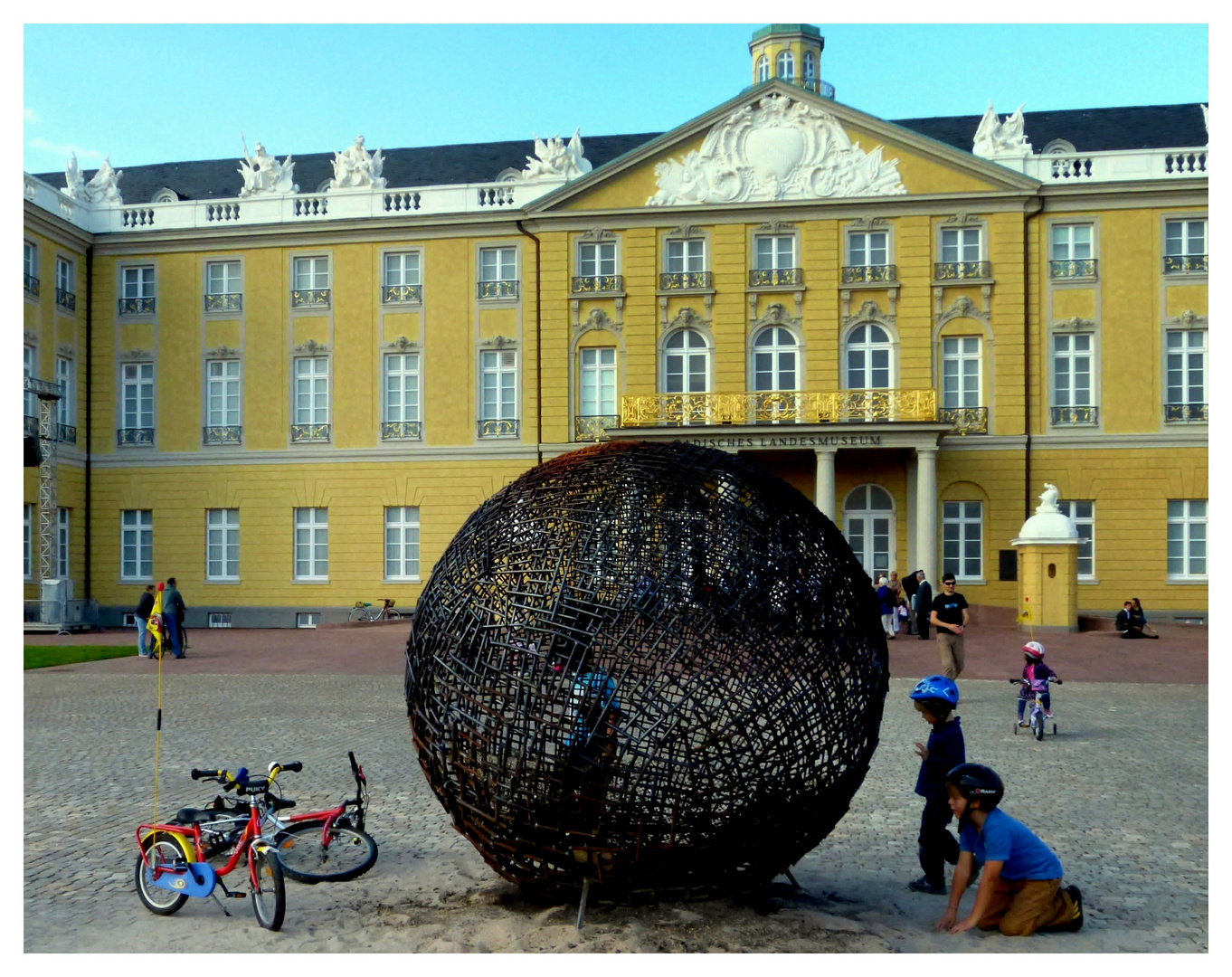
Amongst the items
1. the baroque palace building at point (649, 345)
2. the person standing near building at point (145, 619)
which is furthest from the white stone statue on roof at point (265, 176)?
the person standing near building at point (145, 619)

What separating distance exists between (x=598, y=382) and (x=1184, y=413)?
15.7 metres

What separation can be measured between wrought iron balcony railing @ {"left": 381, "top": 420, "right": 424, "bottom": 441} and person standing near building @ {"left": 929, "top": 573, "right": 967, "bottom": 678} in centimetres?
2279

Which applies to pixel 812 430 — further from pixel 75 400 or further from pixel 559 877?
pixel 559 877

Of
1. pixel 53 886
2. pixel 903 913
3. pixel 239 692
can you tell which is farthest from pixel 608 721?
pixel 239 692

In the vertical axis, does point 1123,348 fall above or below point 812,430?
above

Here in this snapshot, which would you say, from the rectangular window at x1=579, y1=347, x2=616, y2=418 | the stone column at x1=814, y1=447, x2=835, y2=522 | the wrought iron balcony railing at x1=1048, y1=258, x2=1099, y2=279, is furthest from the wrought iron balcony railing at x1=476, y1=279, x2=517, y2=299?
the wrought iron balcony railing at x1=1048, y1=258, x2=1099, y2=279

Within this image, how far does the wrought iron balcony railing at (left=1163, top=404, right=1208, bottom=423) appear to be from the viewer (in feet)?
109

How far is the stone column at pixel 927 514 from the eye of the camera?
32031 millimetres

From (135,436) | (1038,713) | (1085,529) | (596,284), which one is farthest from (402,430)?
(1038,713)

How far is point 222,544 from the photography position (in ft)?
121

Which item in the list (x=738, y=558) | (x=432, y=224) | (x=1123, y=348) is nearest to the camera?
(x=738, y=558)

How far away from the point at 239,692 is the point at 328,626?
51.2 ft

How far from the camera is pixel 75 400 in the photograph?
121ft

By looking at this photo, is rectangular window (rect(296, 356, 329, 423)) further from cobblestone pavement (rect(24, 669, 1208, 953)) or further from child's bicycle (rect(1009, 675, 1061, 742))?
child's bicycle (rect(1009, 675, 1061, 742))
